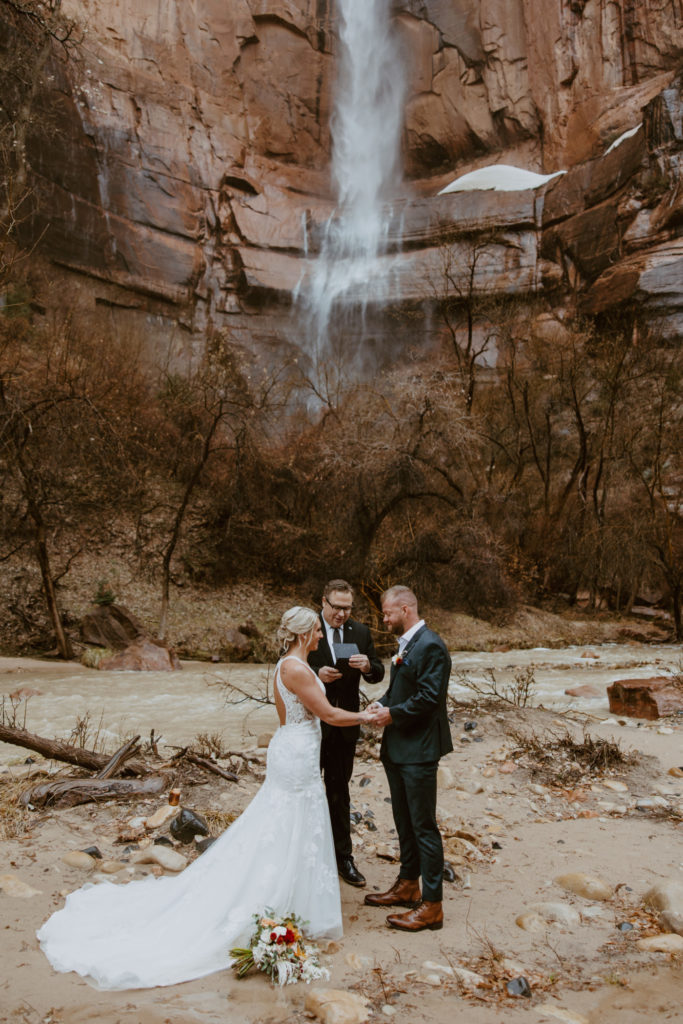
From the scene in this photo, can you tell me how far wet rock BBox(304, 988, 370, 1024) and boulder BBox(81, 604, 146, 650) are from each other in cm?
1451

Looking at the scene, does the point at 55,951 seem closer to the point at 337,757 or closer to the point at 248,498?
the point at 337,757

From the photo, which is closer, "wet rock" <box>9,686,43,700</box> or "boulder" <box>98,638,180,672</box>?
"wet rock" <box>9,686,43,700</box>

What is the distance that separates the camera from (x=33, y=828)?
4.98m

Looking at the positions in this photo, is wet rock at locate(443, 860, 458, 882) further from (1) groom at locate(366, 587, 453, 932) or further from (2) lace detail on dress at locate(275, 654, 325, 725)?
(2) lace detail on dress at locate(275, 654, 325, 725)

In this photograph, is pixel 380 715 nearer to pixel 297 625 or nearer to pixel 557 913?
pixel 297 625

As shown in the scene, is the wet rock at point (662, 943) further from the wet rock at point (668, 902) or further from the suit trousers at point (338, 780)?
the suit trousers at point (338, 780)

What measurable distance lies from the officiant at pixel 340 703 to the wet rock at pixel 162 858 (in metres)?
0.99

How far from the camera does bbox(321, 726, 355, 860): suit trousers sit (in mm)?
4566

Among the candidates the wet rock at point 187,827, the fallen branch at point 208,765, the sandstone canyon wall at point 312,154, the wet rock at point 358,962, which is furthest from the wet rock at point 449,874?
the sandstone canyon wall at point 312,154

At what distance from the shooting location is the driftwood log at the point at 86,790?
5.43 meters

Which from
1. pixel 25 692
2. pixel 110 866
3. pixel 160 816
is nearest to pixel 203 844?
pixel 160 816

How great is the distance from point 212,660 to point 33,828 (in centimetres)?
1258

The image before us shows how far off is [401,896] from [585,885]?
1206 millimetres

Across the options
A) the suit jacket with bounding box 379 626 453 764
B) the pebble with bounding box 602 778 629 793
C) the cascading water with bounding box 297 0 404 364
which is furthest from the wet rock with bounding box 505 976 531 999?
the cascading water with bounding box 297 0 404 364
